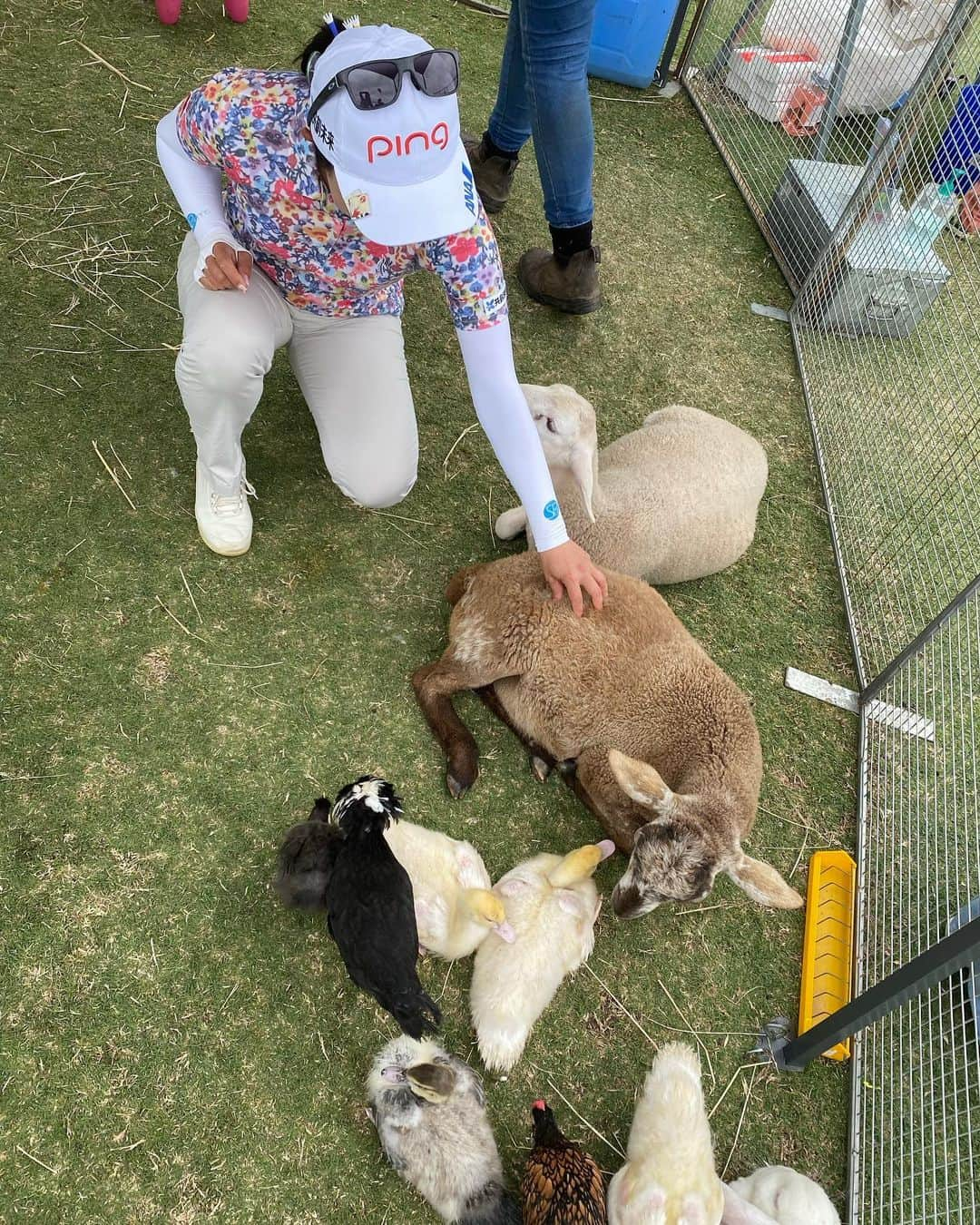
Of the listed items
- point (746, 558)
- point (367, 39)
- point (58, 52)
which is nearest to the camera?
point (367, 39)

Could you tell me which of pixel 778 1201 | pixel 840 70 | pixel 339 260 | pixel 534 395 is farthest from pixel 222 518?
pixel 840 70

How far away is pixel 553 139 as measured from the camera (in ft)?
13.1

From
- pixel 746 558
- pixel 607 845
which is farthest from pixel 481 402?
pixel 746 558

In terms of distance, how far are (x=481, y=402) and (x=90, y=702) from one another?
5.30 ft

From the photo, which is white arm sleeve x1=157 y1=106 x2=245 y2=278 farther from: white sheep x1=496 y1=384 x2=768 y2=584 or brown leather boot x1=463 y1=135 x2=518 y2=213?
brown leather boot x1=463 y1=135 x2=518 y2=213

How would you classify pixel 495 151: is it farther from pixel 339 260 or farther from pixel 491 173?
pixel 339 260

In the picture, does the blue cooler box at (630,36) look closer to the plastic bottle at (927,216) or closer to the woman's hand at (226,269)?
the plastic bottle at (927,216)

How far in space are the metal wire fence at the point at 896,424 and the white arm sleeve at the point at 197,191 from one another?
289 centimetres

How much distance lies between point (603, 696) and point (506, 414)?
3.38 ft

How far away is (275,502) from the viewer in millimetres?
3537

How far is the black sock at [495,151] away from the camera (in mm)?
4812

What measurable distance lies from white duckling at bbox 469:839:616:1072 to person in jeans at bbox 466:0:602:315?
312cm

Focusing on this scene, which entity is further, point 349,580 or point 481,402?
point 349,580

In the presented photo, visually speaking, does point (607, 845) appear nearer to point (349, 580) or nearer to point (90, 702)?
point (349, 580)
